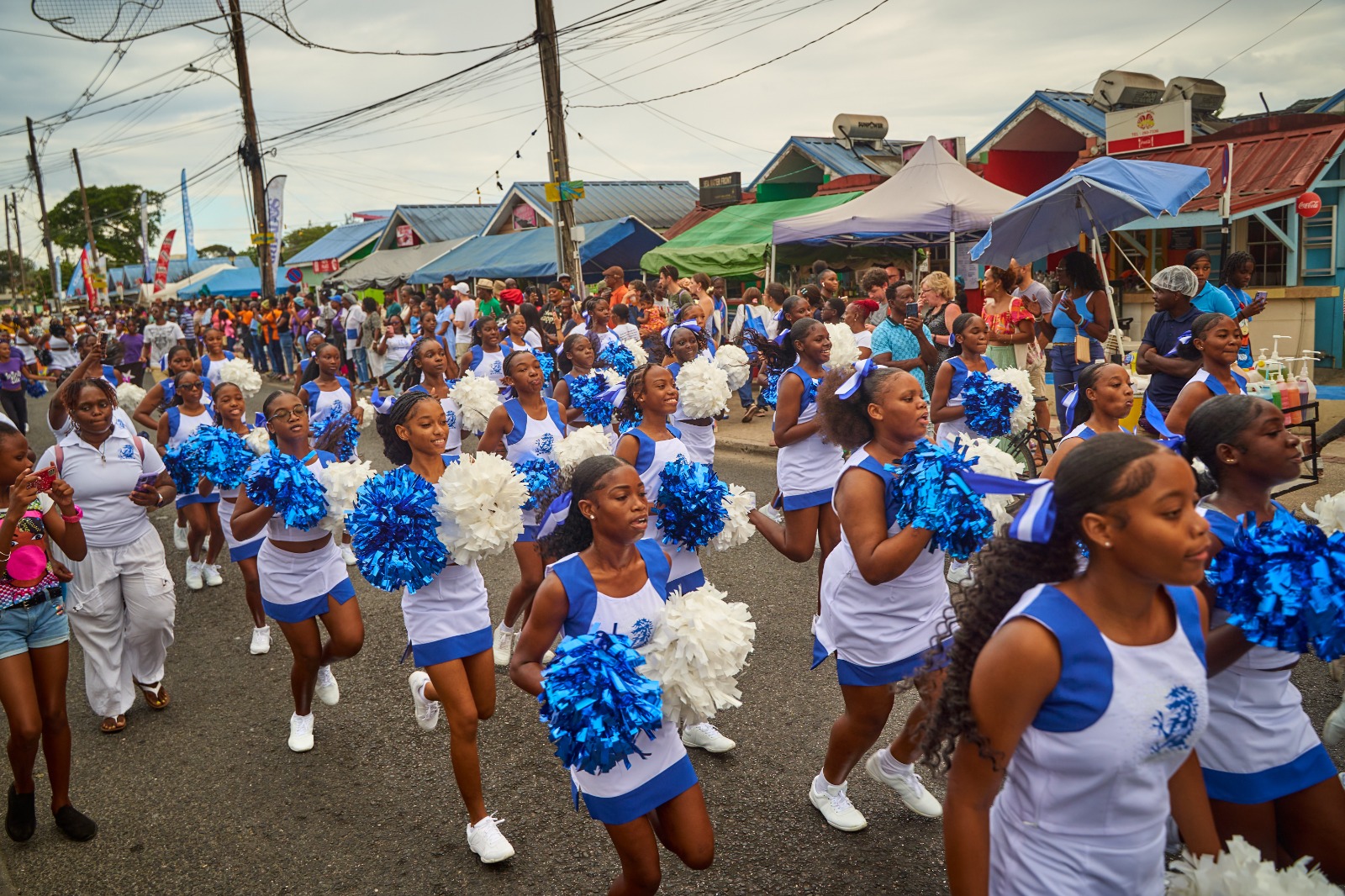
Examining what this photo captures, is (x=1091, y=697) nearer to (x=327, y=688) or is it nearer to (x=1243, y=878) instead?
(x=1243, y=878)

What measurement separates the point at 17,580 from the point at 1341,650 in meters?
4.68

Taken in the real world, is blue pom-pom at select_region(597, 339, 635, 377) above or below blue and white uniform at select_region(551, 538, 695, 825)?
above

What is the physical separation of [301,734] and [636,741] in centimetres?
285

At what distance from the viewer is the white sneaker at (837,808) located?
3.93m

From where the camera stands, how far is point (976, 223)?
14.1m

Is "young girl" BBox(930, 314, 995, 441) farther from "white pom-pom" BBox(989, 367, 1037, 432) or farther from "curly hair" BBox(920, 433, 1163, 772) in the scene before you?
"curly hair" BBox(920, 433, 1163, 772)

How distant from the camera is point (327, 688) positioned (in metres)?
5.63

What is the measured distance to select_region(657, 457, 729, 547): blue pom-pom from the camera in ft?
13.4

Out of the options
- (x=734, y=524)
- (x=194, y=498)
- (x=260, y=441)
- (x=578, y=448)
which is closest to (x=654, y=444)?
(x=578, y=448)

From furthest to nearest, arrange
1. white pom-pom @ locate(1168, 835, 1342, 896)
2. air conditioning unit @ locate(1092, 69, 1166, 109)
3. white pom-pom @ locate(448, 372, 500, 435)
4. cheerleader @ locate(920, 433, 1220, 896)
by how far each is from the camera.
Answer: air conditioning unit @ locate(1092, 69, 1166, 109) < white pom-pom @ locate(448, 372, 500, 435) < cheerleader @ locate(920, 433, 1220, 896) < white pom-pom @ locate(1168, 835, 1342, 896)

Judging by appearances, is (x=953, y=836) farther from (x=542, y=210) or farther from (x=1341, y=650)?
(x=542, y=210)

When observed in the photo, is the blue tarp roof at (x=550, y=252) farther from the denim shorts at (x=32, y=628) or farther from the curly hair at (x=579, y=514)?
the curly hair at (x=579, y=514)

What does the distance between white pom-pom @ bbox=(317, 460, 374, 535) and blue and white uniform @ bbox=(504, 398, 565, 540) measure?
50.9 inches

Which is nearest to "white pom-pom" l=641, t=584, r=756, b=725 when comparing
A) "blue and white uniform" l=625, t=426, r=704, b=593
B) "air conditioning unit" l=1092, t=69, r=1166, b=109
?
"blue and white uniform" l=625, t=426, r=704, b=593
